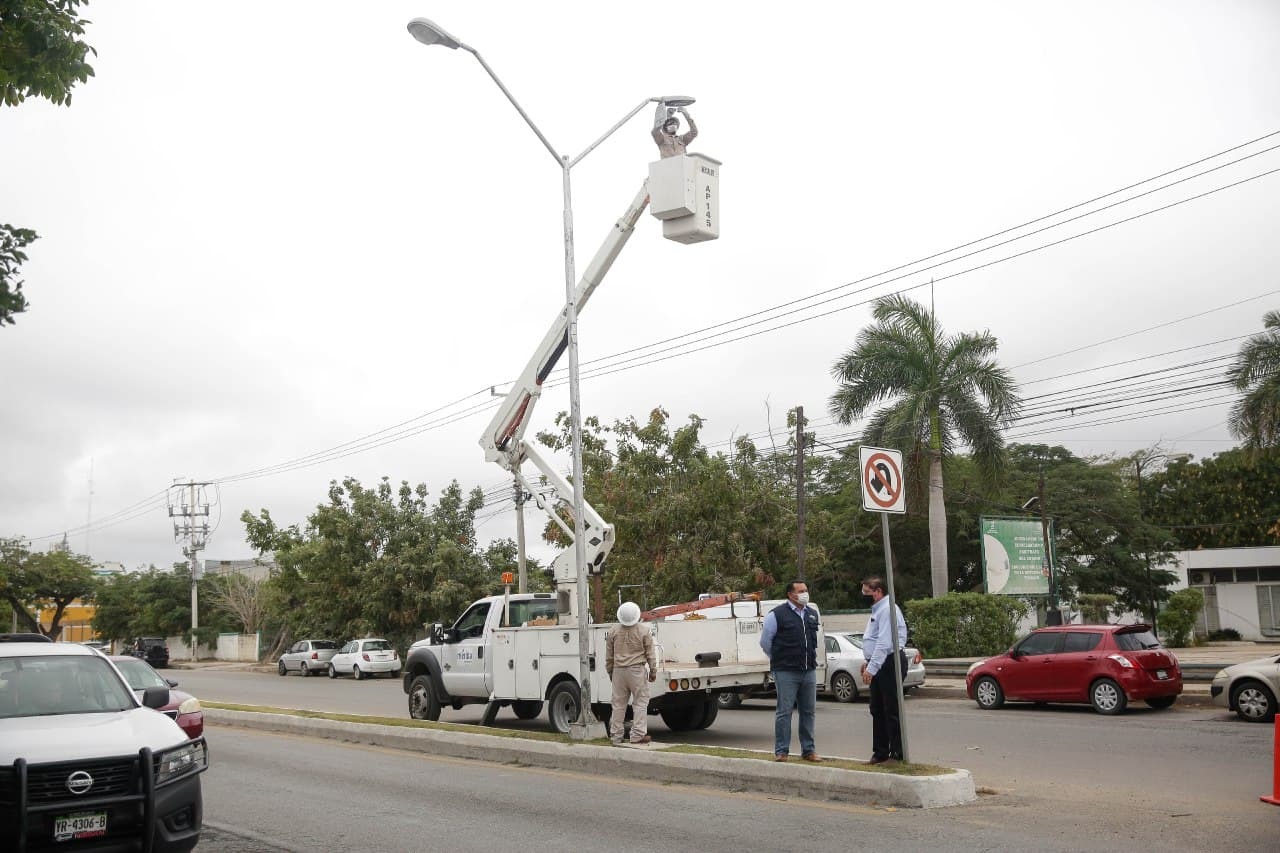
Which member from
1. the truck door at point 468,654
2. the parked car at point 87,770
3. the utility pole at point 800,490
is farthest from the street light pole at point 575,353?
the utility pole at point 800,490

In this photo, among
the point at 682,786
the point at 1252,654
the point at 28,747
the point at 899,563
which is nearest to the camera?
the point at 28,747

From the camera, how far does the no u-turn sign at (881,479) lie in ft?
32.8

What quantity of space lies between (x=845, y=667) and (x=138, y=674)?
1263 centimetres

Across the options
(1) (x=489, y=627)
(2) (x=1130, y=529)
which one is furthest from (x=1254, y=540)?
(1) (x=489, y=627)

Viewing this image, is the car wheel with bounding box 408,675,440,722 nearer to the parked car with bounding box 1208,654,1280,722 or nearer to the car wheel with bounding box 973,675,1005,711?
the car wheel with bounding box 973,675,1005,711

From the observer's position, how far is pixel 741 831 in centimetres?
845

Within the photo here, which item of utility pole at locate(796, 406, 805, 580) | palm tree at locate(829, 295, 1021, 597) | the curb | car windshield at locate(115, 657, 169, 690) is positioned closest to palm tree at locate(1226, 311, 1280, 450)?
palm tree at locate(829, 295, 1021, 597)

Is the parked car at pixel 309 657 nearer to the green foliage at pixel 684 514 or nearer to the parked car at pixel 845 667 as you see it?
the green foliage at pixel 684 514

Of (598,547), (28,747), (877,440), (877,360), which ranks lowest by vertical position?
(28,747)

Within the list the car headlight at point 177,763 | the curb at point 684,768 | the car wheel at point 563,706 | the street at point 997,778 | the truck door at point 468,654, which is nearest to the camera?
the car headlight at point 177,763

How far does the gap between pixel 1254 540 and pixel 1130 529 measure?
53.2ft

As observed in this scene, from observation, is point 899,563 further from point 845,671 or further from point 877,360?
point 845,671

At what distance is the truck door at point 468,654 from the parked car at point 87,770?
8968 mm

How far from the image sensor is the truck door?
1691cm
